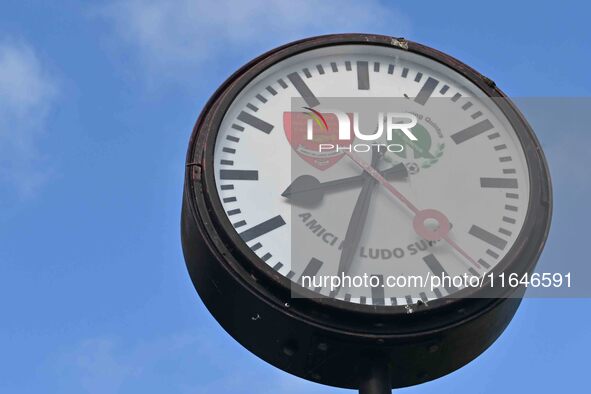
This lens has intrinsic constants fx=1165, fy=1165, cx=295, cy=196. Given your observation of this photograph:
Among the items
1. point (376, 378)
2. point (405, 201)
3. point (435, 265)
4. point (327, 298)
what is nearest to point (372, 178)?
point (405, 201)

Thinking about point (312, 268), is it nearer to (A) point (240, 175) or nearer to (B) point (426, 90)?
(A) point (240, 175)

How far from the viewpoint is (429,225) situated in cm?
589

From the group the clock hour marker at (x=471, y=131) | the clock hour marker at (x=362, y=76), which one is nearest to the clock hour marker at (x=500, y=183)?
the clock hour marker at (x=471, y=131)

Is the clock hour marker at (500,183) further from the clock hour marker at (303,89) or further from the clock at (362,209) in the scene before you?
the clock hour marker at (303,89)

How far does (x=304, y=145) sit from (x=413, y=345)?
53.0 inches

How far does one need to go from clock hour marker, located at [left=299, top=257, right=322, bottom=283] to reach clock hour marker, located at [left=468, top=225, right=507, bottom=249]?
83 centimetres

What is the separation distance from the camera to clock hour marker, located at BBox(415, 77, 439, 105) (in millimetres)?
6535

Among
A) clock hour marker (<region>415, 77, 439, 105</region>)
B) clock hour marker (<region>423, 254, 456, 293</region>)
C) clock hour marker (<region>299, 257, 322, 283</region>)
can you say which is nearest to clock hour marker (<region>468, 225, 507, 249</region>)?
clock hour marker (<region>423, 254, 456, 293</region>)

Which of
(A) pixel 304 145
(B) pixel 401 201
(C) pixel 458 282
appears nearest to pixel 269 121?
(A) pixel 304 145

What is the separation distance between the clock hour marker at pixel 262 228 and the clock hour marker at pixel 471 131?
1172 mm

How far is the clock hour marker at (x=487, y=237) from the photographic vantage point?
19.0 ft

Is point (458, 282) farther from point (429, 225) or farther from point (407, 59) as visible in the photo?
point (407, 59)

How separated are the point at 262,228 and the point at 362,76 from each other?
1333 mm

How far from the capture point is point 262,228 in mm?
5723
